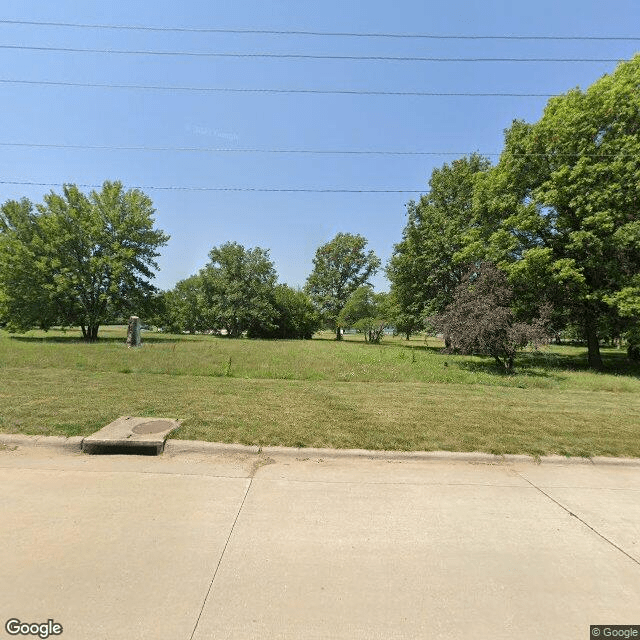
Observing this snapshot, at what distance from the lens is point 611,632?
2.05 meters

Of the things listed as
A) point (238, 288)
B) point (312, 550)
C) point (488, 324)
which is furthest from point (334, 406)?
point (238, 288)

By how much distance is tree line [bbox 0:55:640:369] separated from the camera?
1480 centimetres

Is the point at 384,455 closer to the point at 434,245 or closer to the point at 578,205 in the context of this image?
the point at 578,205

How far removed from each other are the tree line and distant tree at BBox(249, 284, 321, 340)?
1.16ft

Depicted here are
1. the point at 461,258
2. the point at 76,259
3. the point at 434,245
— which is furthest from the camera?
the point at 76,259

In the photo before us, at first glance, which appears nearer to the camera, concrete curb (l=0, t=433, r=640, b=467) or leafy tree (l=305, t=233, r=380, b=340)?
concrete curb (l=0, t=433, r=640, b=467)

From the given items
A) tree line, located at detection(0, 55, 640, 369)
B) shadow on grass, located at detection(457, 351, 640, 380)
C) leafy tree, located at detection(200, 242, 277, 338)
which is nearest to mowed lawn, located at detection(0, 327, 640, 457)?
shadow on grass, located at detection(457, 351, 640, 380)

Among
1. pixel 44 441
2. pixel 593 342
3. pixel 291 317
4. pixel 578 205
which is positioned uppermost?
pixel 578 205

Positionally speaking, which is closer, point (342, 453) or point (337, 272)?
point (342, 453)

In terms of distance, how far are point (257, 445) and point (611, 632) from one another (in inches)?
149

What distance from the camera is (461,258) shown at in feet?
64.1

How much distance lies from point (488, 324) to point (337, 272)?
118 feet

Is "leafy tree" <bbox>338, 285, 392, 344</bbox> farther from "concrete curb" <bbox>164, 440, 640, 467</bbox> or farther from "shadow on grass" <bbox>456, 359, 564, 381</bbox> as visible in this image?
"concrete curb" <bbox>164, 440, 640, 467</bbox>

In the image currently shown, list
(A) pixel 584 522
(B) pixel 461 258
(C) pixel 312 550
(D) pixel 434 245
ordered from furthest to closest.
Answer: (D) pixel 434 245, (B) pixel 461 258, (A) pixel 584 522, (C) pixel 312 550
